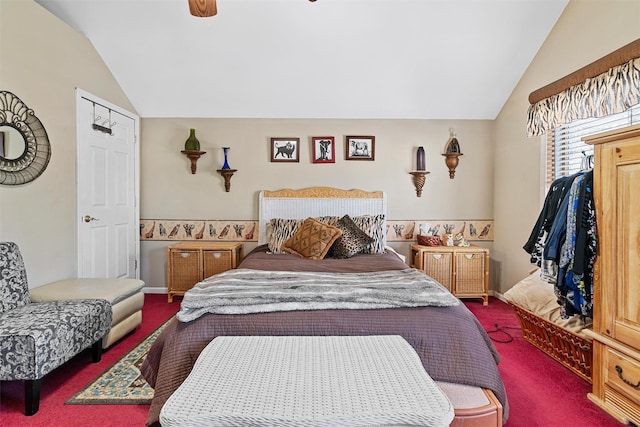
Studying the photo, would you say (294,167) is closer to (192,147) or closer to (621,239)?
(192,147)

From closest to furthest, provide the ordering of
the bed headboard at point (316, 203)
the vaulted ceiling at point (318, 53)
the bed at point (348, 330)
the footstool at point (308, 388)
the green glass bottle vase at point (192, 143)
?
the footstool at point (308, 388)
the bed at point (348, 330)
the vaulted ceiling at point (318, 53)
the green glass bottle vase at point (192, 143)
the bed headboard at point (316, 203)

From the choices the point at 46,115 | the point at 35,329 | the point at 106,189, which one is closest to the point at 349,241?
the point at 35,329

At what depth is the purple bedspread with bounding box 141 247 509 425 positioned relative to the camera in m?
1.61

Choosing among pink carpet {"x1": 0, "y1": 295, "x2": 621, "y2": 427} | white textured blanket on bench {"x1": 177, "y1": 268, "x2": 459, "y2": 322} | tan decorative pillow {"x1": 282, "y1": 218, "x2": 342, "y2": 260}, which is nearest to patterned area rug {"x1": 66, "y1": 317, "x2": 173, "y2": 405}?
pink carpet {"x1": 0, "y1": 295, "x2": 621, "y2": 427}

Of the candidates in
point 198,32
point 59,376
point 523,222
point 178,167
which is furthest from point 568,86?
point 59,376

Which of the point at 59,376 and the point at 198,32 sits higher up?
the point at 198,32

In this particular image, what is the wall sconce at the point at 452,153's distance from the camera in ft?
13.4

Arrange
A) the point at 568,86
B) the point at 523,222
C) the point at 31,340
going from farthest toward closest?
1. the point at 523,222
2. the point at 568,86
3. the point at 31,340

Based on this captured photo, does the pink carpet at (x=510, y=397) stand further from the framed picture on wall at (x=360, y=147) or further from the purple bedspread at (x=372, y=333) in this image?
the framed picture on wall at (x=360, y=147)

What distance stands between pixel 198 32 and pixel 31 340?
279 cm

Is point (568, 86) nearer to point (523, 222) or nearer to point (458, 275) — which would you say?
point (523, 222)

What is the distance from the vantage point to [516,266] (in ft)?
12.3

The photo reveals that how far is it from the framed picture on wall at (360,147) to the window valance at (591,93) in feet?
5.27

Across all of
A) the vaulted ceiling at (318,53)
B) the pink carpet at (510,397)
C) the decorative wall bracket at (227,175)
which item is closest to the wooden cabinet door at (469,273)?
the pink carpet at (510,397)
